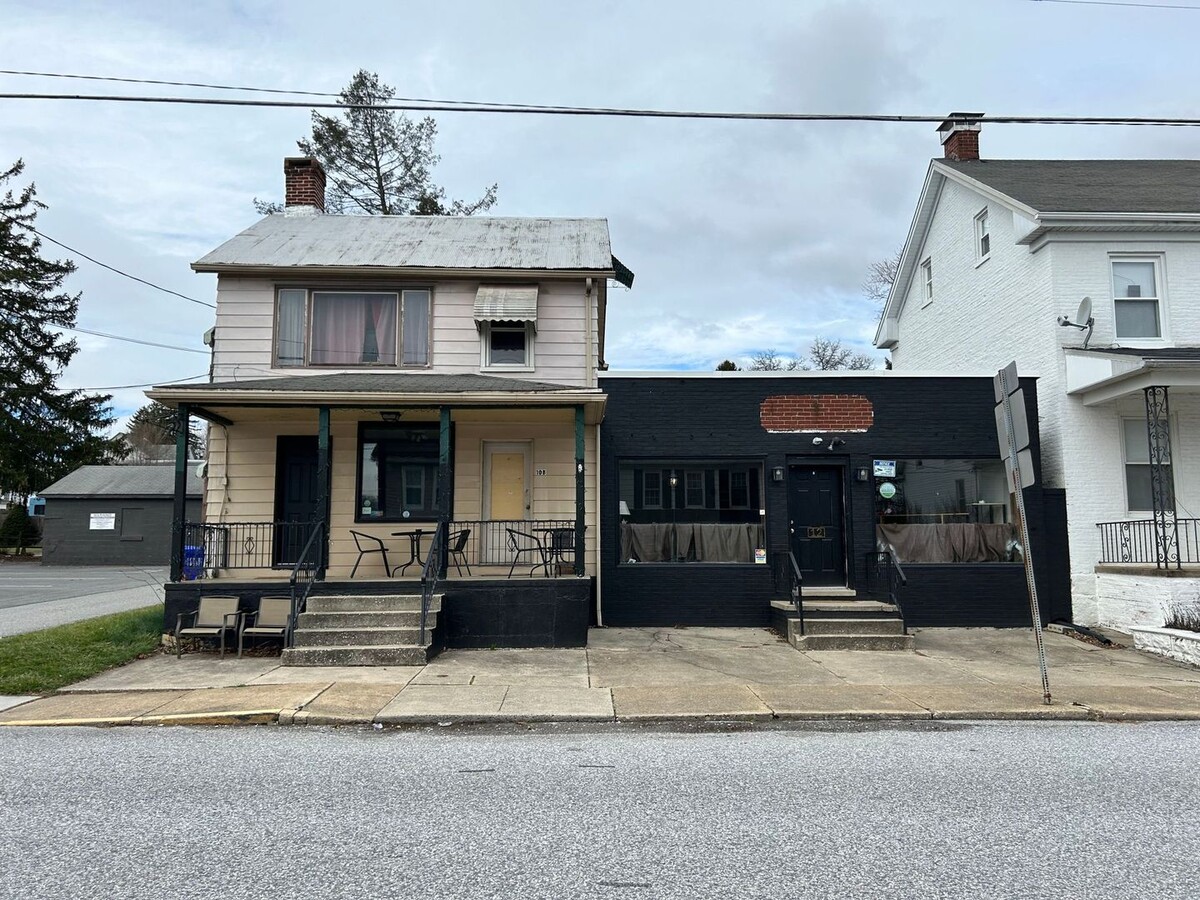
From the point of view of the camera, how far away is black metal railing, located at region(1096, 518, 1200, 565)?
12.0m

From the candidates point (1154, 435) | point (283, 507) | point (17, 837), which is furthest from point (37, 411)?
point (1154, 435)

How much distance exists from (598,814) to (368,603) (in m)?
6.50

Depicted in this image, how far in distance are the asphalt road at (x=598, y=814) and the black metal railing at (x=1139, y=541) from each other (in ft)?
20.8

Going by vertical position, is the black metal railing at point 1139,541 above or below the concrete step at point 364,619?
above

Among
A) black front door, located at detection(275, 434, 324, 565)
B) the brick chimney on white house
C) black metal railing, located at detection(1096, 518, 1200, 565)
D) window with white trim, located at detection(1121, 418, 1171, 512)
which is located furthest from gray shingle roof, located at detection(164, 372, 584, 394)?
the brick chimney on white house

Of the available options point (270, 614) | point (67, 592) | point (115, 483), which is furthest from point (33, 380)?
point (270, 614)

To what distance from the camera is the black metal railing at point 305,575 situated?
988 centimetres

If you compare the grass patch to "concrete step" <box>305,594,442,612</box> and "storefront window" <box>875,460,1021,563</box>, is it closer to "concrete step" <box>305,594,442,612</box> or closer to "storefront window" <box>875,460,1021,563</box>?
"concrete step" <box>305,594,442,612</box>

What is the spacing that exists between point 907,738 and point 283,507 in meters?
9.76

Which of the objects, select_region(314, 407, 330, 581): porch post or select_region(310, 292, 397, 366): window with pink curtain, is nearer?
select_region(314, 407, 330, 581): porch post

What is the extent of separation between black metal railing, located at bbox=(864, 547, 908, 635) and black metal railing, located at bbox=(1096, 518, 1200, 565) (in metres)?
3.14

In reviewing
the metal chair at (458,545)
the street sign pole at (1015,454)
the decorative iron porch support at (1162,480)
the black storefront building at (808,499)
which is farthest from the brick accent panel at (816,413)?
the metal chair at (458,545)

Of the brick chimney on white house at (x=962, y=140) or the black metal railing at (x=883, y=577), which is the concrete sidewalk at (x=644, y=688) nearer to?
the black metal railing at (x=883, y=577)

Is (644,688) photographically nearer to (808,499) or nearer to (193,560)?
(808,499)
